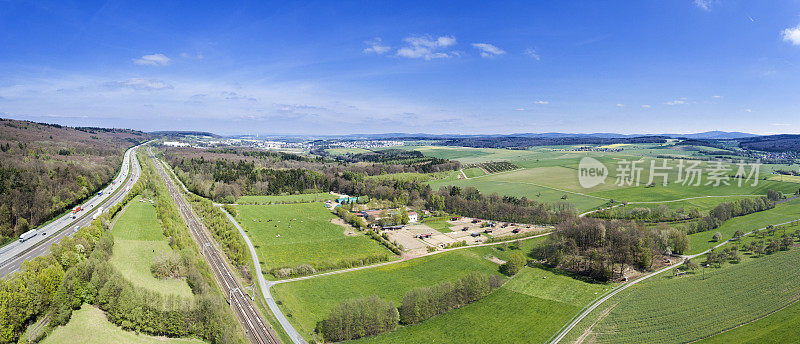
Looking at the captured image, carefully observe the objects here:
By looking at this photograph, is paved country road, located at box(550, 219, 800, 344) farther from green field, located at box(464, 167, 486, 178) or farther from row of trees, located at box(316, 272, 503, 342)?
green field, located at box(464, 167, 486, 178)

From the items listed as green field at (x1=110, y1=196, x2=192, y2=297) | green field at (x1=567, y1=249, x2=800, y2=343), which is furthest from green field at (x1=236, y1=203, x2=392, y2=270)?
green field at (x1=567, y1=249, x2=800, y2=343)

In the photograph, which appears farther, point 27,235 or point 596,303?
point 27,235

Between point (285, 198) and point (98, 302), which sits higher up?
point (98, 302)

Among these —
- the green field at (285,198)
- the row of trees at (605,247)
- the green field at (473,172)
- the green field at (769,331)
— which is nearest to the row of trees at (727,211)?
the row of trees at (605,247)

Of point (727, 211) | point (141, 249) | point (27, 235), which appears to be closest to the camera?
point (141, 249)

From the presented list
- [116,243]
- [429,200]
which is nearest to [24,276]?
[116,243]

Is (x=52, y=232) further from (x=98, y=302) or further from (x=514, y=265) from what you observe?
(x=514, y=265)

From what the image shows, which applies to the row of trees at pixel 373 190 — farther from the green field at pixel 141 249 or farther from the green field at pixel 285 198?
the green field at pixel 141 249

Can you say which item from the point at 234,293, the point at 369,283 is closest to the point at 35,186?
the point at 234,293
